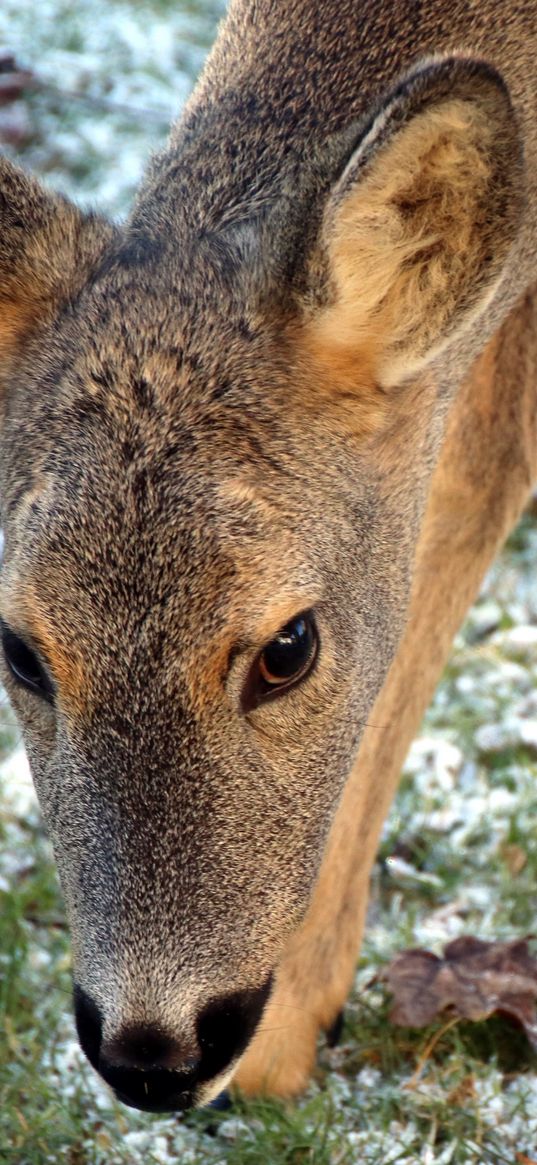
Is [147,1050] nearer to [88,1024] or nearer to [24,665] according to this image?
[88,1024]

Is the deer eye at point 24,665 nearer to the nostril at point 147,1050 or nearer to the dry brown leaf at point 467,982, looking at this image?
the nostril at point 147,1050

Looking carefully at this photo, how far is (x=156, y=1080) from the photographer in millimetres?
3271

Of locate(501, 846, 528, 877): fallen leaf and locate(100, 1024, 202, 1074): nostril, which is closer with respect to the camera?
locate(100, 1024, 202, 1074): nostril

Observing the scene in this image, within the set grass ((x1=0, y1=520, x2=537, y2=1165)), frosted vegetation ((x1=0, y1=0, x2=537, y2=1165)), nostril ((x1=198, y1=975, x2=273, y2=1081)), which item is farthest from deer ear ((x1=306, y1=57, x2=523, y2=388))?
grass ((x1=0, y1=520, x2=537, y2=1165))

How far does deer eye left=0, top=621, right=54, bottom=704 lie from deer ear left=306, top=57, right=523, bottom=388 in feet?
2.92

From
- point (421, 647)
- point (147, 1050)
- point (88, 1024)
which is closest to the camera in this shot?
point (147, 1050)

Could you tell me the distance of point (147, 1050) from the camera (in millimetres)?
3223

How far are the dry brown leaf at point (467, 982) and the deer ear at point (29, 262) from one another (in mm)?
2052

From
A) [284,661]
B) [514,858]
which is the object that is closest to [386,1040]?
[514,858]

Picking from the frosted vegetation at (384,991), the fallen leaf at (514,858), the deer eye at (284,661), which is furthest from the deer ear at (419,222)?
the fallen leaf at (514,858)

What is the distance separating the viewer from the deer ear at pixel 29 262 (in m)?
3.82

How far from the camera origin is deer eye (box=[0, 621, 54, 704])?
135 inches

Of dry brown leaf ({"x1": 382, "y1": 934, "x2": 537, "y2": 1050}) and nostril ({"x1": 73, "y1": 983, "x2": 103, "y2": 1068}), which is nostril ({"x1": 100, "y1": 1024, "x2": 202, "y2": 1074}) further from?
dry brown leaf ({"x1": 382, "y1": 934, "x2": 537, "y2": 1050})

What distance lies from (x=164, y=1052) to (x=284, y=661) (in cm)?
79
